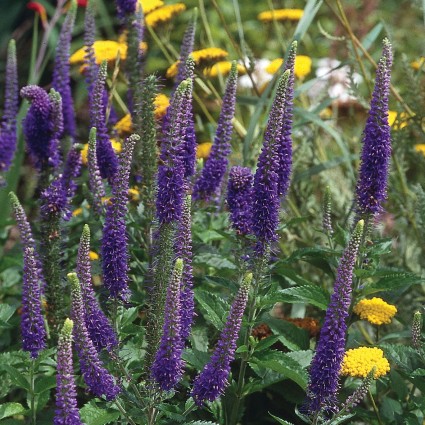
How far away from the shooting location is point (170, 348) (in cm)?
233

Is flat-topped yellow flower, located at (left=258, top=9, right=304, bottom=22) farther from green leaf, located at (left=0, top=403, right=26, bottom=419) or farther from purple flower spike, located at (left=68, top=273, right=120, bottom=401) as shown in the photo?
purple flower spike, located at (left=68, top=273, right=120, bottom=401)

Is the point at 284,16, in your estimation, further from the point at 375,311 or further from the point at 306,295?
the point at 306,295

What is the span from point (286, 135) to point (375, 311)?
801mm

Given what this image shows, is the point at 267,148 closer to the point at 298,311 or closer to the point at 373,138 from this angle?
the point at 373,138

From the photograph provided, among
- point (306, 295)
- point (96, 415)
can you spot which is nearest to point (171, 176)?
point (306, 295)

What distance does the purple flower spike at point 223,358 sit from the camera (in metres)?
2.21

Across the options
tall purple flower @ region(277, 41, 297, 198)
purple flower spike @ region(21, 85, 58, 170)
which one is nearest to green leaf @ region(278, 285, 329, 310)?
tall purple flower @ region(277, 41, 297, 198)

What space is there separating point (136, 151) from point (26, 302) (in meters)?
1.03

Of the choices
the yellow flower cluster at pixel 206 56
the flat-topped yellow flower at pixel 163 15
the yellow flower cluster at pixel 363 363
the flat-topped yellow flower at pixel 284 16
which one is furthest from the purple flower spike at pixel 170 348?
the flat-topped yellow flower at pixel 284 16

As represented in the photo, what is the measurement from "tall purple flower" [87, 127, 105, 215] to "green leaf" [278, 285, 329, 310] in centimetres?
78

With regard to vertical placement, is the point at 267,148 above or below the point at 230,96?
below

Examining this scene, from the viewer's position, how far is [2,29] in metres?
7.75

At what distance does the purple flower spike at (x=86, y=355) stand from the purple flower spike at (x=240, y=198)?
0.73 meters

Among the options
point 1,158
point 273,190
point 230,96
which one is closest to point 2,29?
point 1,158
